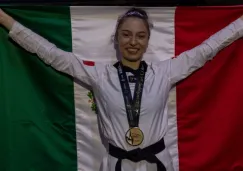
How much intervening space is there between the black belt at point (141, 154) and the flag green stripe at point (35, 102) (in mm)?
362

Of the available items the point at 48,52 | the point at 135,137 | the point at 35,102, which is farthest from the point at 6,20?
the point at 135,137

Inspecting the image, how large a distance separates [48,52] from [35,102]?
11.0 inches

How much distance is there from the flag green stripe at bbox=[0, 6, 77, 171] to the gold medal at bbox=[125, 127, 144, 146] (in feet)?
1.32

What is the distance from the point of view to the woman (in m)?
2.22

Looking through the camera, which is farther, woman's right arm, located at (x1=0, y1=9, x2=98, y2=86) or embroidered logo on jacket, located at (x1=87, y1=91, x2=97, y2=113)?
embroidered logo on jacket, located at (x1=87, y1=91, x2=97, y2=113)

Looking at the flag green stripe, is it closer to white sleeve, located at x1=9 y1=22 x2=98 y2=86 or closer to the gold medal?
white sleeve, located at x1=9 y1=22 x2=98 y2=86

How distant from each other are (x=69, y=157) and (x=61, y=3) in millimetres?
789

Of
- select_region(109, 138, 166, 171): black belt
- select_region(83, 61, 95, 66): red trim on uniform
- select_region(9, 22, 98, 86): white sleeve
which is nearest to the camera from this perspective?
select_region(109, 138, 166, 171): black belt

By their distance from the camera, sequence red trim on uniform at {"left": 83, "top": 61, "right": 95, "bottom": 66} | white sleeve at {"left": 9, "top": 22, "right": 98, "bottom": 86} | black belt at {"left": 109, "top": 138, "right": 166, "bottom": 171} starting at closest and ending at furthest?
black belt at {"left": 109, "top": 138, "right": 166, "bottom": 171} < white sleeve at {"left": 9, "top": 22, "right": 98, "bottom": 86} < red trim on uniform at {"left": 83, "top": 61, "right": 95, "bottom": 66}

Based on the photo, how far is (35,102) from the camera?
2432 mm

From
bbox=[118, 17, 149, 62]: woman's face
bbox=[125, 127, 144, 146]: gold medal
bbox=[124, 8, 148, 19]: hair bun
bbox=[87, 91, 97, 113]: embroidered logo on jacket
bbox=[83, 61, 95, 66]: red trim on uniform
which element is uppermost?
bbox=[124, 8, 148, 19]: hair bun

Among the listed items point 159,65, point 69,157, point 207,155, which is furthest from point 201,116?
point 69,157

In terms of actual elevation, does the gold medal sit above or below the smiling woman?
below

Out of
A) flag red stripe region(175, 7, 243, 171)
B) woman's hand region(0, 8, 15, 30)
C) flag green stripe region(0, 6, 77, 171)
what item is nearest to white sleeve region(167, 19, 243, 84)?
flag red stripe region(175, 7, 243, 171)
